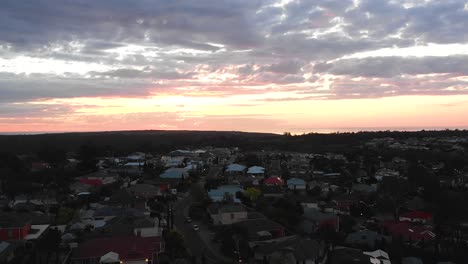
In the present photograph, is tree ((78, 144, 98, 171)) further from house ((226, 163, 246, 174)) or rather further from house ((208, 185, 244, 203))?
house ((208, 185, 244, 203))

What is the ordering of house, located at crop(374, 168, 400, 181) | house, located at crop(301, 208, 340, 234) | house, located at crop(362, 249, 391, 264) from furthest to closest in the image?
1. house, located at crop(374, 168, 400, 181)
2. house, located at crop(301, 208, 340, 234)
3. house, located at crop(362, 249, 391, 264)

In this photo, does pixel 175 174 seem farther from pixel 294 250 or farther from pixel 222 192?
pixel 294 250

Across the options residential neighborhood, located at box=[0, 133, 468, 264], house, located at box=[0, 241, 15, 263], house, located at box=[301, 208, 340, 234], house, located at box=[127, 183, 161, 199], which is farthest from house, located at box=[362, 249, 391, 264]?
house, located at box=[127, 183, 161, 199]

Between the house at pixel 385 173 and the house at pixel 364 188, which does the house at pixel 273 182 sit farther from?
the house at pixel 385 173

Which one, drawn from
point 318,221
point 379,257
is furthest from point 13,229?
point 379,257

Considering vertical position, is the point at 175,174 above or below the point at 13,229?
above

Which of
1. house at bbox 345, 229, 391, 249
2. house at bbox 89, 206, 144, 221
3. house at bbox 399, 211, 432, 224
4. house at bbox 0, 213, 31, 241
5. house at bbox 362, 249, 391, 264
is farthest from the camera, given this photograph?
house at bbox 399, 211, 432, 224
